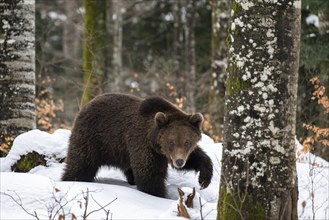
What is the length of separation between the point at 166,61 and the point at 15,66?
1150cm

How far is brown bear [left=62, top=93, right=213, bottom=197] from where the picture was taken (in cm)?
704

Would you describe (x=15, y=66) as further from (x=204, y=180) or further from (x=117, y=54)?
(x=117, y=54)

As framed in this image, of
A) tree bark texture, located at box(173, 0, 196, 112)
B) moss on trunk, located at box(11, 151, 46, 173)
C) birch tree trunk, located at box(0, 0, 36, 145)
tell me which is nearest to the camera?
moss on trunk, located at box(11, 151, 46, 173)

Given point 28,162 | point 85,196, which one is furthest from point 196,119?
point 28,162

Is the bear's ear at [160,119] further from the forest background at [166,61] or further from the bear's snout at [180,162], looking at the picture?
the forest background at [166,61]

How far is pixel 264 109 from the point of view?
4.73 meters

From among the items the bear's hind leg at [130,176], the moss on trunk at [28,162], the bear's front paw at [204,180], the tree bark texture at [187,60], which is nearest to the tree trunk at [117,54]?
the tree bark texture at [187,60]

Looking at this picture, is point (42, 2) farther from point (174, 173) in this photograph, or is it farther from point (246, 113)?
point (246, 113)

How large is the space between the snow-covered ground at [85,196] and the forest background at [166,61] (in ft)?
6.09

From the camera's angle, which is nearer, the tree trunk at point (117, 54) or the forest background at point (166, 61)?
the forest background at point (166, 61)

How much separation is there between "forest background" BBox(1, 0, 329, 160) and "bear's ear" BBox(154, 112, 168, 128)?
268 centimetres

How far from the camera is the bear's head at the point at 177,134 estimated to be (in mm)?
6957

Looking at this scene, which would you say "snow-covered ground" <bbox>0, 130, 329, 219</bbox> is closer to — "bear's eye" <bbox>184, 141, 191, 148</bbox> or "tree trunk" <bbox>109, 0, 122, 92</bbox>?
"bear's eye" <bbox>184, 141, 191, 148</bbox>

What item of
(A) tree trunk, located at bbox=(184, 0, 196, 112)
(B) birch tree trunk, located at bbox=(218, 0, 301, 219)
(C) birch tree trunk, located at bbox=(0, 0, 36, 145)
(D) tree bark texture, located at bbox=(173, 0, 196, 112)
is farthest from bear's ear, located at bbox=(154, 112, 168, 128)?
(A) tree trunk, located at bbox=(184, 0, 196, 112)
